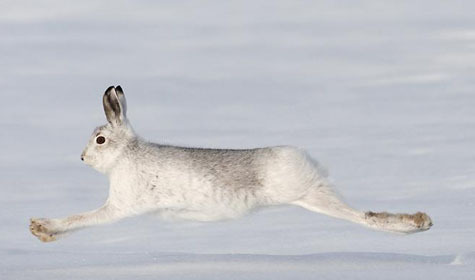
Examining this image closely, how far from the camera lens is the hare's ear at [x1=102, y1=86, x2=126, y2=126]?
10.9m

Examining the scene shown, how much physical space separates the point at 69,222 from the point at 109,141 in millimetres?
890

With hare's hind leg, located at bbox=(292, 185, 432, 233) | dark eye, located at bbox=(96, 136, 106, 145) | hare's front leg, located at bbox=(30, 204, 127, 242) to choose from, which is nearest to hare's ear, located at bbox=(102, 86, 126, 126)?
dark eye, located at bbox=(96, 136, 106, 145)

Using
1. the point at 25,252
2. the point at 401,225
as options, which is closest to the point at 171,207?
the point at 401,225

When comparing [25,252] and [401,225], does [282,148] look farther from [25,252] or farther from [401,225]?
[25,252]

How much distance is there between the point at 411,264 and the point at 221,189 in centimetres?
238

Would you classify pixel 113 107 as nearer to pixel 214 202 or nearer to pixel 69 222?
pixel 69 222

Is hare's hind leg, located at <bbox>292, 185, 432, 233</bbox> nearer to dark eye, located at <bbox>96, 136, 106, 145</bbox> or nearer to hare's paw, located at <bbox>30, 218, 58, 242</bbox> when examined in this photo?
dark eye, located at <bbox>96, 136, 106, 145</bbox>

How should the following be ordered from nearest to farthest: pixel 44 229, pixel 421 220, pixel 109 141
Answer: pixel 421 220 < pixel 44 229 < pixel 109 141

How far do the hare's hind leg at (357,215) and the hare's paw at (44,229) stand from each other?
2.37 meters

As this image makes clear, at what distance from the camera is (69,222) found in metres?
11.0

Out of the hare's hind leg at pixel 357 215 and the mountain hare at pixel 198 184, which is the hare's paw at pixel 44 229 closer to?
the mountain hare at pixel 198 184

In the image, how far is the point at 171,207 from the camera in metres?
10.8

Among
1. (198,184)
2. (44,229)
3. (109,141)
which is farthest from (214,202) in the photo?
(44,229)

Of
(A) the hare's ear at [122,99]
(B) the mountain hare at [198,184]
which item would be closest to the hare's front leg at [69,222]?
(B) the mountain hare at [198,184]
